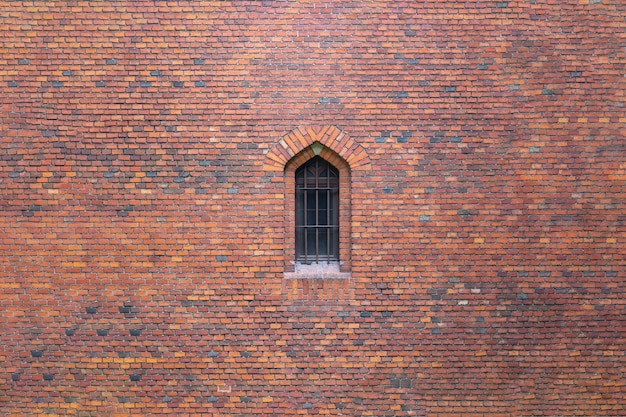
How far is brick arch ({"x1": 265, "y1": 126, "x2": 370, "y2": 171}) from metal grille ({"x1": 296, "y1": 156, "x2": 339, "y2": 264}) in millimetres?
287

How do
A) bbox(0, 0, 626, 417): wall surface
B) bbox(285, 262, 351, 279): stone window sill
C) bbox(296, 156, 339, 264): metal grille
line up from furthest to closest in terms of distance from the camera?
bbox(296, 156, 339, 264): metal grille → bbox(285, 262, 351, 279): stone window sill → bbox(0, 0, 626, 417): wall surface

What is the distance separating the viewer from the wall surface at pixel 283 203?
5.53 metres

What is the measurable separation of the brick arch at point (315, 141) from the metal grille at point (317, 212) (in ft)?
0.94

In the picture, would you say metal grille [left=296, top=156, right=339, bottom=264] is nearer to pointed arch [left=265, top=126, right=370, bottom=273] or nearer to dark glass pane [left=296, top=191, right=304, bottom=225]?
dark glass pane [left=296, top=191, right=304, bottom=225]

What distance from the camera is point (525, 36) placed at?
218 inches

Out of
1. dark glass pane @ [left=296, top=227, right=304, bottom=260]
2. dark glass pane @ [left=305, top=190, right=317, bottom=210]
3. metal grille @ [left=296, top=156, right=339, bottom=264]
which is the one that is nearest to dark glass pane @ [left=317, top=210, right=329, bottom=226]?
metal grille @ [left=296, top=156, right=339, bottom=264]

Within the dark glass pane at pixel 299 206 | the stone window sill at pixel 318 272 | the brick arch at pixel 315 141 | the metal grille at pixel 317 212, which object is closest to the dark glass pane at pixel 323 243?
the metal grille at pixel 317 212

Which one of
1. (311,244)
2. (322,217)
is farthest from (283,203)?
(311,244)

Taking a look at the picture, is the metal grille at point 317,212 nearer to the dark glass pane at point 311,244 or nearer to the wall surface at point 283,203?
the dark glass pane at point 311,244

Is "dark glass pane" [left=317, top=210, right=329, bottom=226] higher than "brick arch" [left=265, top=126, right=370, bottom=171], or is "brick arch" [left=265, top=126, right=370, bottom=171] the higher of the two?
"brick arch" [left=265, top=126, right=370, bottom=171]

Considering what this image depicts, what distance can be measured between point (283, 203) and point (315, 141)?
2.56ft

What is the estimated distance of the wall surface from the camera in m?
5.53

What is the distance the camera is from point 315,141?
5578 mm

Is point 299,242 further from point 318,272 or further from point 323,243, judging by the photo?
point 318,272
